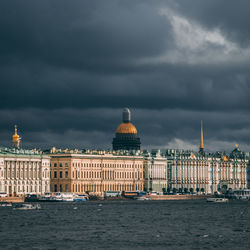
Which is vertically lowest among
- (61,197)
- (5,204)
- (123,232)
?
(123,232)

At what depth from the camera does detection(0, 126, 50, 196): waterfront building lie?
175 meters

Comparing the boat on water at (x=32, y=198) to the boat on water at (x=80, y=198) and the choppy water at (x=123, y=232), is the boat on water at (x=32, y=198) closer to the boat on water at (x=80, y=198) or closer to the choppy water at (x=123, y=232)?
the boat on water at (x=80, y=198)

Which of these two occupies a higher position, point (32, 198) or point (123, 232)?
point (32, 198)

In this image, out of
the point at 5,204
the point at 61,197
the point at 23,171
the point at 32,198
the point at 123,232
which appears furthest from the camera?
the point at 23,171

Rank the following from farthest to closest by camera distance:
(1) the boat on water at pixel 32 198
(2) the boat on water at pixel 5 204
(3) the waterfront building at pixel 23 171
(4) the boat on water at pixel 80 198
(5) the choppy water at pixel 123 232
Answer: (4) the boat on water at pixel 80 198 → (3) the waterfront building at pixel 23 171 → (1) the boat on water at pixel 32 198 → (2) the boat on water at pixel 5 204 → (5) the choppy water at pixel 123 232

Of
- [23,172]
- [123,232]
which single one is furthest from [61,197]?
[123,232]

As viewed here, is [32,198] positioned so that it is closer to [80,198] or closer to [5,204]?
[80,198]

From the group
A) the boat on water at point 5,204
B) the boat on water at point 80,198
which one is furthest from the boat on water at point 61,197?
the boat on water at point 5,204

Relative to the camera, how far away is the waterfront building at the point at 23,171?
575ft

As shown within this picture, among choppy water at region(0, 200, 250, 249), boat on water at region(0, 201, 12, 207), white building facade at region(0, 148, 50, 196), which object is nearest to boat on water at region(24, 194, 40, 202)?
white building facade at region(0, 148, 50, 196)

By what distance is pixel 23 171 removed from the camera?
18138 centimetres

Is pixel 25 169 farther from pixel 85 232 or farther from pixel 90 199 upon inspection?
pixel 85 232

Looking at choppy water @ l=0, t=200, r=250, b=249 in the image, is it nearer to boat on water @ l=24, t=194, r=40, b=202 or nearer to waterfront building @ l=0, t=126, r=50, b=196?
boat on water @ l=24, t=194, r=40, b=202

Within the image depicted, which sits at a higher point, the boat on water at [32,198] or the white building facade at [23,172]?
the white building facade at [23,172]
